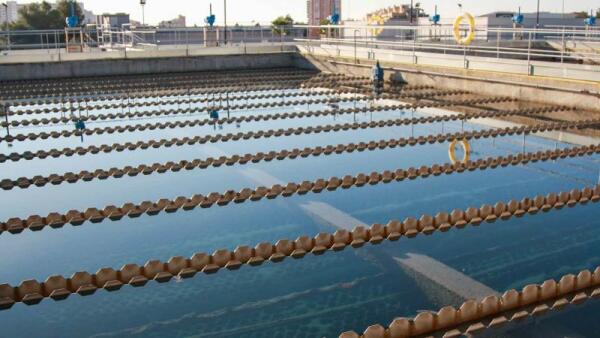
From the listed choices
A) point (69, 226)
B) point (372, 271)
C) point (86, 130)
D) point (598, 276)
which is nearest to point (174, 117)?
point (86, 130)

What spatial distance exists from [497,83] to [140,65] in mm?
9263

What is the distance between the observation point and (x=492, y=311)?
10.3ft

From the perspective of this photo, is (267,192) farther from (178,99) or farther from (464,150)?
(178,99)

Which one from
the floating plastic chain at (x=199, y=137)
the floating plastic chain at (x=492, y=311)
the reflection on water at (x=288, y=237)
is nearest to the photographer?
the floating plastic chain at (x=492, y=311)

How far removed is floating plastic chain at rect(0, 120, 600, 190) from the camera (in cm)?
623

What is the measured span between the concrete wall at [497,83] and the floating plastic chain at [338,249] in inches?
186

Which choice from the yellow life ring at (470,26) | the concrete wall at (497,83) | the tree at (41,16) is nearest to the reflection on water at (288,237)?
the concrete wall at (497,83)

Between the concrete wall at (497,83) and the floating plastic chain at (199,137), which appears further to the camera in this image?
the concrete wall at (497,83)

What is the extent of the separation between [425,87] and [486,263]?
8904mm

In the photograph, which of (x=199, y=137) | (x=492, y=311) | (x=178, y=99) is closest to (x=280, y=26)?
(x=178, y=99)

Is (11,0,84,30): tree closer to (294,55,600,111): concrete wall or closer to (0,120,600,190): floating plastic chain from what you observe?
(294,55,600,111): concrete wall

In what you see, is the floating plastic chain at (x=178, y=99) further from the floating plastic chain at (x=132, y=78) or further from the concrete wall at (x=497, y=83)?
the floating plastic chain at (x=132, y=78)

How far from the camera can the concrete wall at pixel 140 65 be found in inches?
603

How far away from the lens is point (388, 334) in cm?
287
